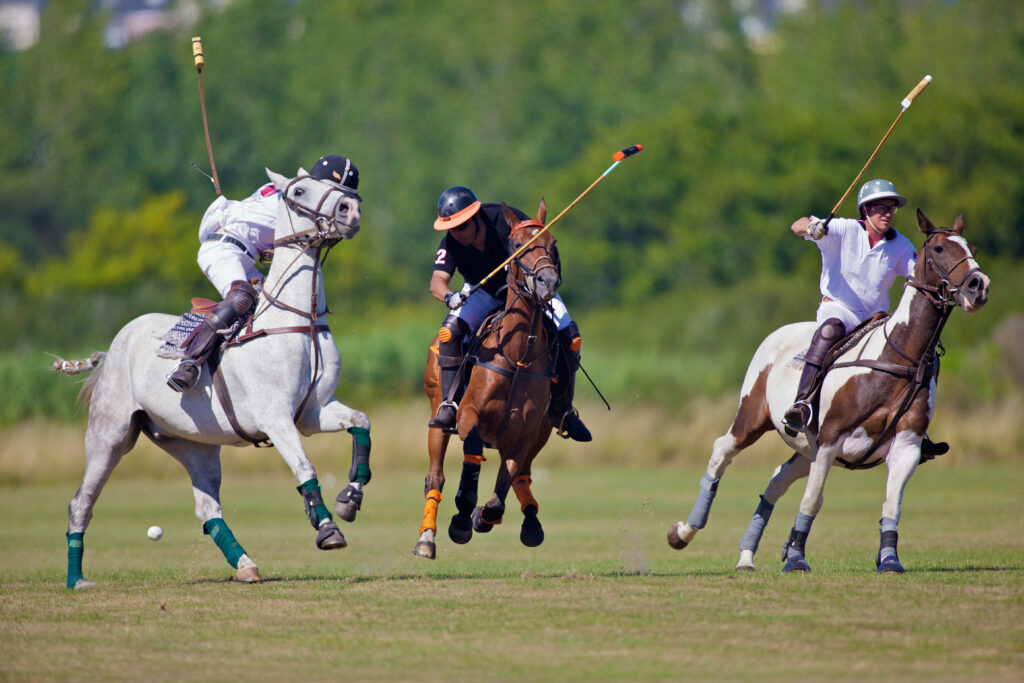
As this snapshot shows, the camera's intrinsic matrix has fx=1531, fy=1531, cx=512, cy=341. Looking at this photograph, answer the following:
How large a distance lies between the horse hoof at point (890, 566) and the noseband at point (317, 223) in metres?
4.63

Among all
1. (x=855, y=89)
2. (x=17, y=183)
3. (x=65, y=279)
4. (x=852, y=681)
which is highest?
(x=855, y=89)

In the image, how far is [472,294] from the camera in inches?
494

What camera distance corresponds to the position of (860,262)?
12.1 meters

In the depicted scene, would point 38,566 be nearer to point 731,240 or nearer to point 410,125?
point 731,240

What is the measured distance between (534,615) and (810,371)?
350 cm

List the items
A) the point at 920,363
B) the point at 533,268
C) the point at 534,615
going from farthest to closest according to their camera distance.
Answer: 1. the point at 533,268
2. the point at 920,363
3. the point at 534,615

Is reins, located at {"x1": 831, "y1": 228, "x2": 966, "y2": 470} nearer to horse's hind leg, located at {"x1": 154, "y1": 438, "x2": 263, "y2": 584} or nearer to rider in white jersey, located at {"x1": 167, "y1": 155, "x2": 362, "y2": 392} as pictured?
rider in white jersey, located at {"x1": 167, "y1": 155, "x2": 362, "y2": 392}

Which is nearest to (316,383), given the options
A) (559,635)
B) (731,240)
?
(559,635)

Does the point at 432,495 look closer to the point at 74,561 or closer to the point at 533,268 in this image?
the point at 533,268

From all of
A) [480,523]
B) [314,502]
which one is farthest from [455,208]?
[314,502]

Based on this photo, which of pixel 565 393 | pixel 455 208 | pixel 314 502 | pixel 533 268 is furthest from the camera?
pixel 565 393

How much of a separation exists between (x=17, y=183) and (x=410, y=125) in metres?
17.1

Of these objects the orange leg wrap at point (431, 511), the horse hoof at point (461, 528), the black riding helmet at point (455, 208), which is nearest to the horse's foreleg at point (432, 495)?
the orange leg wrap at point (431, 511)

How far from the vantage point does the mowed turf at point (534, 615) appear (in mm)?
8164
